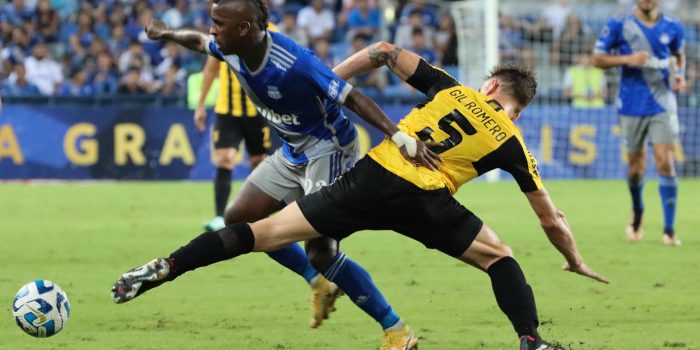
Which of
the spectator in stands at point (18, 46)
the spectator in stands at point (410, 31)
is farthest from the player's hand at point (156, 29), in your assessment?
the spectator in stands at point (18, 46)

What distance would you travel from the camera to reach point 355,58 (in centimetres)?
632

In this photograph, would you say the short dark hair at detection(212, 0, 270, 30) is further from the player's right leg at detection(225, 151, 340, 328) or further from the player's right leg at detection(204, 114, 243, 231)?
the player's right leg at detection(204, 114, 243, 231)

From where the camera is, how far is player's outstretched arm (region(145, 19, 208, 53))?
22.2 feet

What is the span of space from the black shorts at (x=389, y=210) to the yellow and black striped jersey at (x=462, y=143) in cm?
6

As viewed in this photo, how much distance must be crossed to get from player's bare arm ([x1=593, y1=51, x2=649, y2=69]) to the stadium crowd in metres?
8.09

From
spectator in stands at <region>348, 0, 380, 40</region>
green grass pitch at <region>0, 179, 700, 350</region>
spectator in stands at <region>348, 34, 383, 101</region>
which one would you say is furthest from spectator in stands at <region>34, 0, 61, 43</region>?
green grass pitch at <region>0, 179, 700, 350</region>

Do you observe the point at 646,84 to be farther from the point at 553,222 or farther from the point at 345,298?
the point at 553,222

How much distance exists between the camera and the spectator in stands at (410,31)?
21234 mm

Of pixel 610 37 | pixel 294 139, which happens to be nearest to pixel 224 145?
pixel 610 37

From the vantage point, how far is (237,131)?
12.0 meters

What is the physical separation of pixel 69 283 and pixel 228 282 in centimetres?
113

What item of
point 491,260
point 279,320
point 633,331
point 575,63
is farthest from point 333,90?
point 575,63

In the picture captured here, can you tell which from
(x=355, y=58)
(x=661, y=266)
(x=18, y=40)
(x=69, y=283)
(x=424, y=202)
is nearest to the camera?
A: (x=424, y=202)

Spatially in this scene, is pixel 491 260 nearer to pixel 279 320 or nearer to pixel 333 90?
pixel 333 90
